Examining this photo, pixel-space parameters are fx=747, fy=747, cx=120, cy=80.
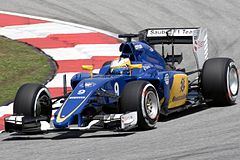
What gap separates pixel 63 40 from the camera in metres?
17.2

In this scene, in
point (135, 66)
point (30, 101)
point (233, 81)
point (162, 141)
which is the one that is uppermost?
point (135, 66)

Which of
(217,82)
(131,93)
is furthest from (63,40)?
(131,93)

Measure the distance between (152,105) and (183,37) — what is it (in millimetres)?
2506

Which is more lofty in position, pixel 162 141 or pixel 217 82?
pixel 217 82

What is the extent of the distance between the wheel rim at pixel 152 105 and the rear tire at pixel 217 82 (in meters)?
1.39

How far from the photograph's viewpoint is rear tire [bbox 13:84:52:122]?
1020 cm

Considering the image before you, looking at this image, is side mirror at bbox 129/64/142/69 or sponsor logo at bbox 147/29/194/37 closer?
side mirror at bbox 129/64/142/69

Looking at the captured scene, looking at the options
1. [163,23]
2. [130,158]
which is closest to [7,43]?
[163,23]

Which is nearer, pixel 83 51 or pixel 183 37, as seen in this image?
pixel 183 37

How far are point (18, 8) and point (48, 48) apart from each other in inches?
171

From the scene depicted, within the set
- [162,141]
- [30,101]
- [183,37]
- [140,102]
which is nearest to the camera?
[162,141]

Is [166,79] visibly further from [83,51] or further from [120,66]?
[83,51]

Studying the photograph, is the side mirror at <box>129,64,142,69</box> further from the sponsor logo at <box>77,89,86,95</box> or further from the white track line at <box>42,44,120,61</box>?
the white track line at <box>42,44,120,61</box>

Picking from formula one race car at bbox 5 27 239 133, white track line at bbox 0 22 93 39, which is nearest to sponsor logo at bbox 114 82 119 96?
formula one race car at bbox 5 27 239 133
